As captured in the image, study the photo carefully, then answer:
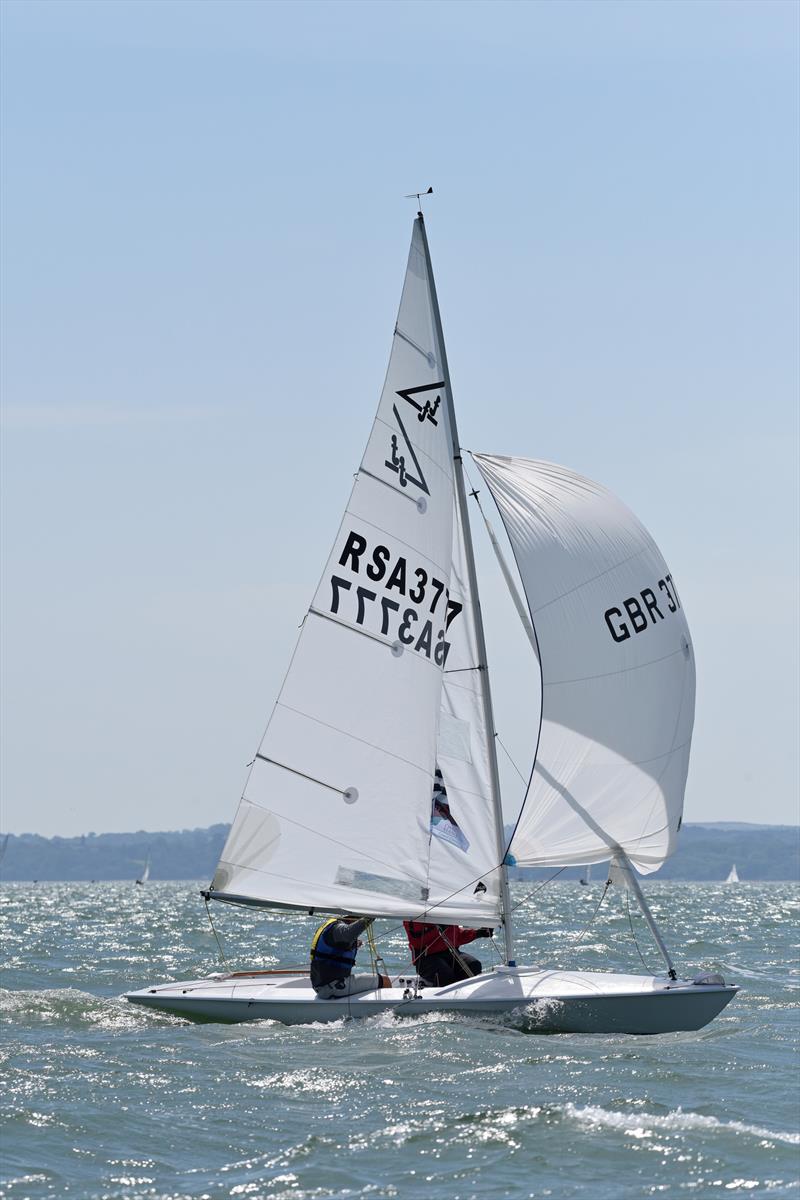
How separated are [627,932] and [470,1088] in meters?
21.4

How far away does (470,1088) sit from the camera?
503 inches

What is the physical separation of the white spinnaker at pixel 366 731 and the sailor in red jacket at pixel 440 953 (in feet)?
1.64

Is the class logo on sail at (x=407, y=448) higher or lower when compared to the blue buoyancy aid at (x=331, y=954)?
higher

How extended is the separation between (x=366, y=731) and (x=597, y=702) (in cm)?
227

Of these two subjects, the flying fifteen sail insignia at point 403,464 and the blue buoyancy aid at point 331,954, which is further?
the flying fifteen sail insignia at point 403,464

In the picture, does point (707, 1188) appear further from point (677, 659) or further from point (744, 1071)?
point (677, 659)

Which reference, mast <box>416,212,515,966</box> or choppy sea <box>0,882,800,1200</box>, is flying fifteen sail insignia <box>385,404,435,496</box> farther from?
choppy sea <box>0,882,800,1200</box>

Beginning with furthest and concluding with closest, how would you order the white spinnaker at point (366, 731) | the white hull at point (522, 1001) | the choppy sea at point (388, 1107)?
the white spinnaker at point (366, 731) < the white hull at point (522, 1001) < the choppy sea at point (388, 1107)

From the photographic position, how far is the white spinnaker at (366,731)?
→ 1627 cm

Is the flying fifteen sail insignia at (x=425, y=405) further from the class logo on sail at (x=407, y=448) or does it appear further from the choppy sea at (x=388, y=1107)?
the choppy sea at (x=388, y=1107)

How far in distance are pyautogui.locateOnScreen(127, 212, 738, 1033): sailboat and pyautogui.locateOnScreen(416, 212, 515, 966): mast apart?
22mm

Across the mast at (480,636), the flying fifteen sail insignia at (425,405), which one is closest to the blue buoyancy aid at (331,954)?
the mast at (480,636)

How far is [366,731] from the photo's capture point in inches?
647

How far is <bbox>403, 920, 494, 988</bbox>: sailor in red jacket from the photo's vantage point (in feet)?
54.2
